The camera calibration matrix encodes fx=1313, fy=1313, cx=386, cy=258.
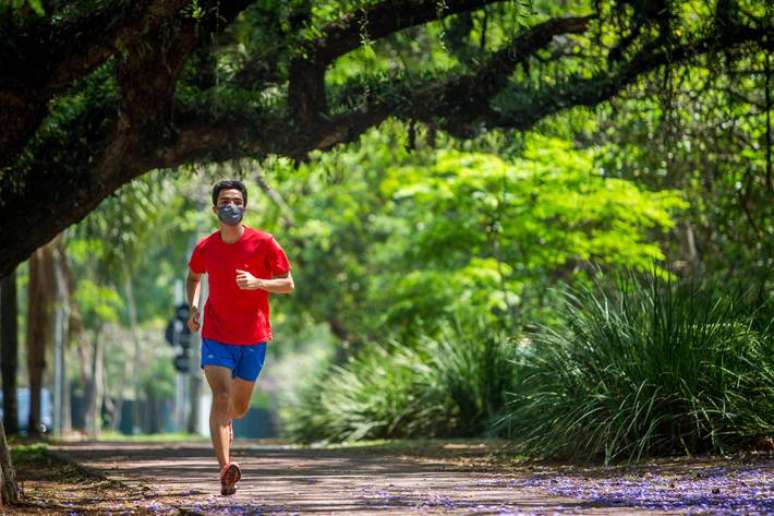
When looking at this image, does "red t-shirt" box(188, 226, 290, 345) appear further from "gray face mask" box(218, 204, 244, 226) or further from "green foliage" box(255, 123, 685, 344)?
"green foliage" box(255, 123, 685, 344)

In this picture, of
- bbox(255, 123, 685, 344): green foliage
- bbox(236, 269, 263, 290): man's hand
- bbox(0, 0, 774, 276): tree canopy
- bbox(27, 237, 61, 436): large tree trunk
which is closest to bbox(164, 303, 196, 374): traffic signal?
bbox(255, 123, 685, 344): green foliage

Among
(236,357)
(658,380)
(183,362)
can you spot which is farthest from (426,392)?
(183,362)

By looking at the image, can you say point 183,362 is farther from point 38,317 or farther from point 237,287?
point 237,287

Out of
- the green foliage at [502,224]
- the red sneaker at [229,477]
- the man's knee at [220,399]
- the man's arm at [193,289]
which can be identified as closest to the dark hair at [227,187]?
the man's arm at [193,289]

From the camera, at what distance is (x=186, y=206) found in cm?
3647

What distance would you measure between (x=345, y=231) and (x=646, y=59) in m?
22.7

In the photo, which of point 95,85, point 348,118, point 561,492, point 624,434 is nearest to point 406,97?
point 348,118

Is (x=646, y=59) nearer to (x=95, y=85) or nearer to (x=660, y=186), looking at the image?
(x=95, y=85)

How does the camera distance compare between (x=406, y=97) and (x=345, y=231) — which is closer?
(x=406, y=97)

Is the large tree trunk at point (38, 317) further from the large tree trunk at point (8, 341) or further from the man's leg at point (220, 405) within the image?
the man's leg at point (220, 405)

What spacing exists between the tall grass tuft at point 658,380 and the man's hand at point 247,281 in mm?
3162

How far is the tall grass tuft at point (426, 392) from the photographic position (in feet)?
54.5

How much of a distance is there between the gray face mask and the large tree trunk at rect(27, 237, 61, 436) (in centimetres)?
1441

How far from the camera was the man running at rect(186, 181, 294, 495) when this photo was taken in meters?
8.34
